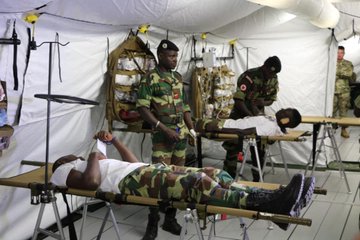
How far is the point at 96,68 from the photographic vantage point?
11.4 feet

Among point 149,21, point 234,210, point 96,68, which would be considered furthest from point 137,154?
point 234,210

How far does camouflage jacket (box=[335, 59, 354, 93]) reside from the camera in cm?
721

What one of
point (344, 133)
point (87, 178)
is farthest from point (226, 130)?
point (344, 133)

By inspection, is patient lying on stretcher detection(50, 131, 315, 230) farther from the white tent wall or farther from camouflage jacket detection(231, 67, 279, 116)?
camouflage jacket detection(231, 67, 279, 116)

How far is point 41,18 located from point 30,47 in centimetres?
22

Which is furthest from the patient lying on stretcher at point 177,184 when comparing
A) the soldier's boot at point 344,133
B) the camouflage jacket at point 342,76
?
the soldier's boot at point 344,133

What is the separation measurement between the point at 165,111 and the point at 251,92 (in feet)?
4.41

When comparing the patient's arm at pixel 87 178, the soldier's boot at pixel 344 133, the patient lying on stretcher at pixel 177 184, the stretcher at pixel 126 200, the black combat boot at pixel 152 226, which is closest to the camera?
the stretcher at pixel 126 200

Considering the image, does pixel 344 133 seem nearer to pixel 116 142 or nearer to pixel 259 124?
pixel 259 124

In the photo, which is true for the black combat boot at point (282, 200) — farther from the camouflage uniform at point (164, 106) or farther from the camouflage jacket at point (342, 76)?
the camouflage jacket at point (342, 76)

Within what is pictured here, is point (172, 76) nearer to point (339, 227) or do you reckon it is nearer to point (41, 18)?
point (41, 18)

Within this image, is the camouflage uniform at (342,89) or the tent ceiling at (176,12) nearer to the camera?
the tent ceiling at (176,12)

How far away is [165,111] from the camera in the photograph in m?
3.33

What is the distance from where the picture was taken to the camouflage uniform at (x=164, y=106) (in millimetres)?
3264
